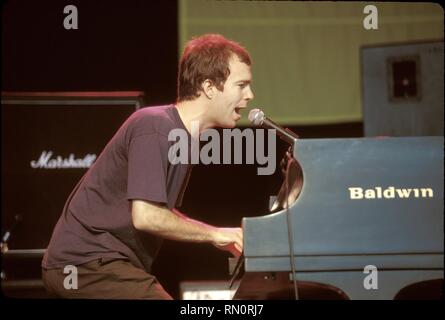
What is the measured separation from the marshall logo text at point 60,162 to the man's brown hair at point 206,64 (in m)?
0.88

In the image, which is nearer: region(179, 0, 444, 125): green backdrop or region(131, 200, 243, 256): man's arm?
region(131, 200, 243, 256): man's arm

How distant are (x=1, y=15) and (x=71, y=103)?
0.70 m

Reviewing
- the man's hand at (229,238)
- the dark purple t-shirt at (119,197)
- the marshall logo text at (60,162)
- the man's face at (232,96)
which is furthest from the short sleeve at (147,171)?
the marshall logo text at (60,162)

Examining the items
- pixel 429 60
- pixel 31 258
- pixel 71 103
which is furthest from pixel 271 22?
pixel 31 258

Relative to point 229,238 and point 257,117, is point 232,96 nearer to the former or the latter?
point 257,117

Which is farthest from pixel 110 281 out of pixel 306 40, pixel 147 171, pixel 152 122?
pixel 306 40

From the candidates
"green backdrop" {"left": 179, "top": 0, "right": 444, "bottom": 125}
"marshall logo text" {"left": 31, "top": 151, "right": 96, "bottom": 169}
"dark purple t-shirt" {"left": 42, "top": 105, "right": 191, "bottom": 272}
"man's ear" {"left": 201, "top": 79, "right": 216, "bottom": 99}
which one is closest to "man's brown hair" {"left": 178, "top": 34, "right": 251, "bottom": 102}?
"man's ear" {"left": 201, "top": 79, "right": 216, "bottom": 99}

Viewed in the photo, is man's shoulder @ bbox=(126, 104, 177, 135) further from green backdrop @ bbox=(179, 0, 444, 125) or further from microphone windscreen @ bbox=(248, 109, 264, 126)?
green backdrop @ bbox=(179, 0, 444, 125)

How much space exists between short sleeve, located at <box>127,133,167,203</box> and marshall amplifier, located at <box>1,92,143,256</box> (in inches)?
40.0

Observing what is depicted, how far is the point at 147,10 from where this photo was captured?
405 centimetres

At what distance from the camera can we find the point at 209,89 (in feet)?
8.02

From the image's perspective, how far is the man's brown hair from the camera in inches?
95.8
